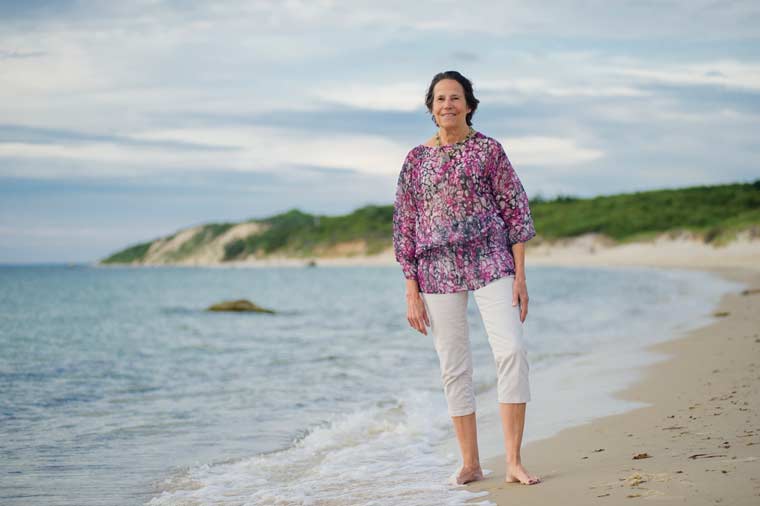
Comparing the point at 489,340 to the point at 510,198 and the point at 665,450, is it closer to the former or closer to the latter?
the point at 510,198

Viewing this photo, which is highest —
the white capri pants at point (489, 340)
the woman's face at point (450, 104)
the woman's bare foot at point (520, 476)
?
the woman's face at point (450, 104)

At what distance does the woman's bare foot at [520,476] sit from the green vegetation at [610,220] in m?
44.5

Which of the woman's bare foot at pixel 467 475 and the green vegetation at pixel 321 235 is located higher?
the green vegetation at pixel 321 235

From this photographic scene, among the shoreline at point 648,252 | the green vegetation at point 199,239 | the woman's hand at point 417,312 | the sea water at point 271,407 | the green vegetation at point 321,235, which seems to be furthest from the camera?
the green vegetation at point 199,239

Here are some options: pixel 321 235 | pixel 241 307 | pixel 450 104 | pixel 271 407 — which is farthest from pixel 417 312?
pixel 321 235

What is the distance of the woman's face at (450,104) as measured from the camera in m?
4.00

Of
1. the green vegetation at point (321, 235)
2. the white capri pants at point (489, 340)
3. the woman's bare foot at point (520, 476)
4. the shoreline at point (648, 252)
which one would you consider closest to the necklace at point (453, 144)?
the white capri pants at point (489, 340)

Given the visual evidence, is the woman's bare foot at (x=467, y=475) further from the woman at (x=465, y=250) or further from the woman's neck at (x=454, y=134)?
the woman's neck at (x=454, y=134)

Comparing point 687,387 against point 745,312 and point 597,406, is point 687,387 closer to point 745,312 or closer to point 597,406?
point 597,406

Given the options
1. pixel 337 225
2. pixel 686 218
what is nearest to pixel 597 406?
pixel 686 218

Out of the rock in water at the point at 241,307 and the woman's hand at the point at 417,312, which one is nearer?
the woman's hand at the point at 417,312

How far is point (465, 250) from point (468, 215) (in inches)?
7.1

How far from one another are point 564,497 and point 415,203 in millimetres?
1669

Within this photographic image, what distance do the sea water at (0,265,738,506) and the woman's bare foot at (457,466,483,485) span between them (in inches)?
4.1
